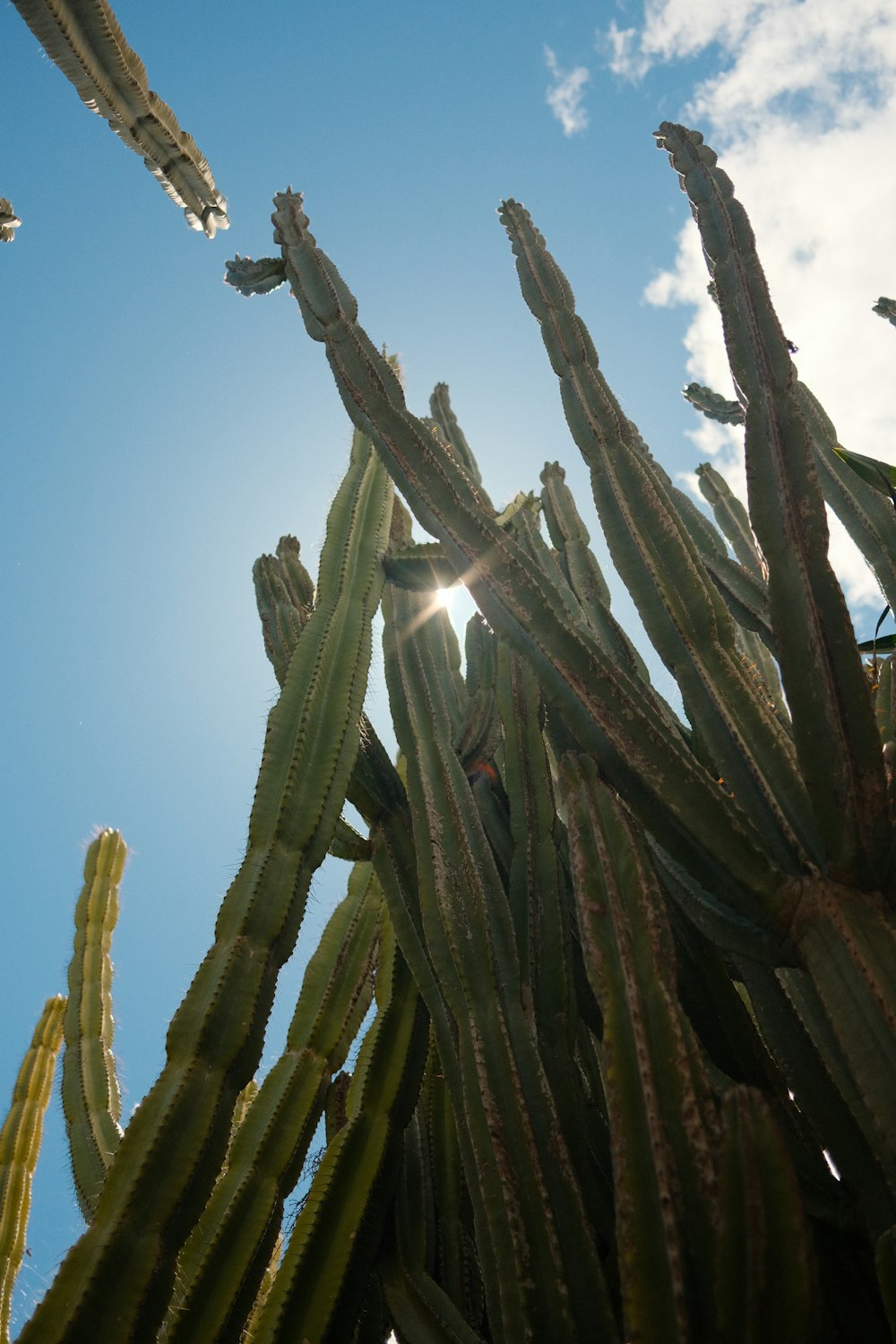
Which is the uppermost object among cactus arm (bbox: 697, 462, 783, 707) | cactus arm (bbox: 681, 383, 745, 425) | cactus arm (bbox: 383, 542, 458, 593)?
cactus arm (bbox: 681, 383, 745, 425)

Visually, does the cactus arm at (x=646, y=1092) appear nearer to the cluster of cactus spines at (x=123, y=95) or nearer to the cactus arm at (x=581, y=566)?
the cactus arm at (x=581, y=566)

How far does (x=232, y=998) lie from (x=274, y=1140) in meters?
0.51

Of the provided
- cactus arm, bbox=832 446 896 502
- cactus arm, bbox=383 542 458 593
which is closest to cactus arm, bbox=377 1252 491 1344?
cactus arm, bbox=383 542 458 593

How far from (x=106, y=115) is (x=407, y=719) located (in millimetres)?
1838

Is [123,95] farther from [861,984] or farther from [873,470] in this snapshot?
[861,984]

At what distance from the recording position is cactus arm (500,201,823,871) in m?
1.72

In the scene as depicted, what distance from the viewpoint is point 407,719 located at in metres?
2.53

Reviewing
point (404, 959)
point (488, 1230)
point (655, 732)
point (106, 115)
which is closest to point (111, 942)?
point (404, 959)

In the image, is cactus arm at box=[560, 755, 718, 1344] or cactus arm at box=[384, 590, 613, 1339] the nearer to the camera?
cactus arm at box=[560, 755, 718, 1344]

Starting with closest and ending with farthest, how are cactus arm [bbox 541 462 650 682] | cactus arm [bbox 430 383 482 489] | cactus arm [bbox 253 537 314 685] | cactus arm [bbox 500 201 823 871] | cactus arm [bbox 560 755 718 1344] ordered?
cactus arm [bbox 560 755 718 1344] → cactus arm [bbox 500 201 823 871] → cactus arm [bbox 541 462 650 682] → cactus arm [bbox 253 537 314 685] → cactus arm [bbox 430 383 482 489]

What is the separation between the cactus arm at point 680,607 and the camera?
67.9 inches

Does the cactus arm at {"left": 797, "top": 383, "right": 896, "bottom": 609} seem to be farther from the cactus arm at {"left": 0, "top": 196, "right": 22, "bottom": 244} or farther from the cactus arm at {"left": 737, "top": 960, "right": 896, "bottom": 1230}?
the cactus arm at {"left": 0, "top": 196, "right": 22, "bottom": 244}

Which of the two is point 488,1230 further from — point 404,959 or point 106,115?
point 106,115

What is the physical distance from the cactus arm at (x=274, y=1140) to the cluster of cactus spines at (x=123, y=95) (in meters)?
2.12
